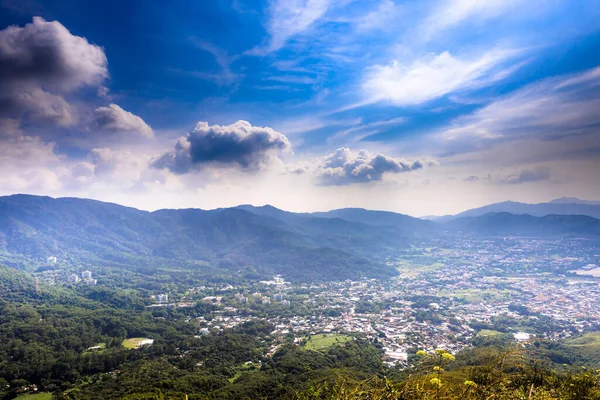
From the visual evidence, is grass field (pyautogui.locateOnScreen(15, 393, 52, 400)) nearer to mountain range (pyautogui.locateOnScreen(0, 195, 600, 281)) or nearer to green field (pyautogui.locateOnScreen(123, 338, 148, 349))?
green field (pyautogui.locateOnScreen(123, 338, 148, 349))

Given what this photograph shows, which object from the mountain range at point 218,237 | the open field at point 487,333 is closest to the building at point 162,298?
the mountain range at point 218,237

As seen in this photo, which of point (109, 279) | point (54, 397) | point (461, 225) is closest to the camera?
point (54, 397)

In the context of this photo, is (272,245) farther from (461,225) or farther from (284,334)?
(461,225)

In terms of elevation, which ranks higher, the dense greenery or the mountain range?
the mountain range

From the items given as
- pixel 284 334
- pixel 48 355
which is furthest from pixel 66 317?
pixel 284 334

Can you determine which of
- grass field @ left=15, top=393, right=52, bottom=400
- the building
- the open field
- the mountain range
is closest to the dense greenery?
Result: the open field

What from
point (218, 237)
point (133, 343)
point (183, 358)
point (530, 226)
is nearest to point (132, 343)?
point (133, 343)

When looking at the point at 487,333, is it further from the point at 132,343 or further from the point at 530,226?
the point at 530,226
